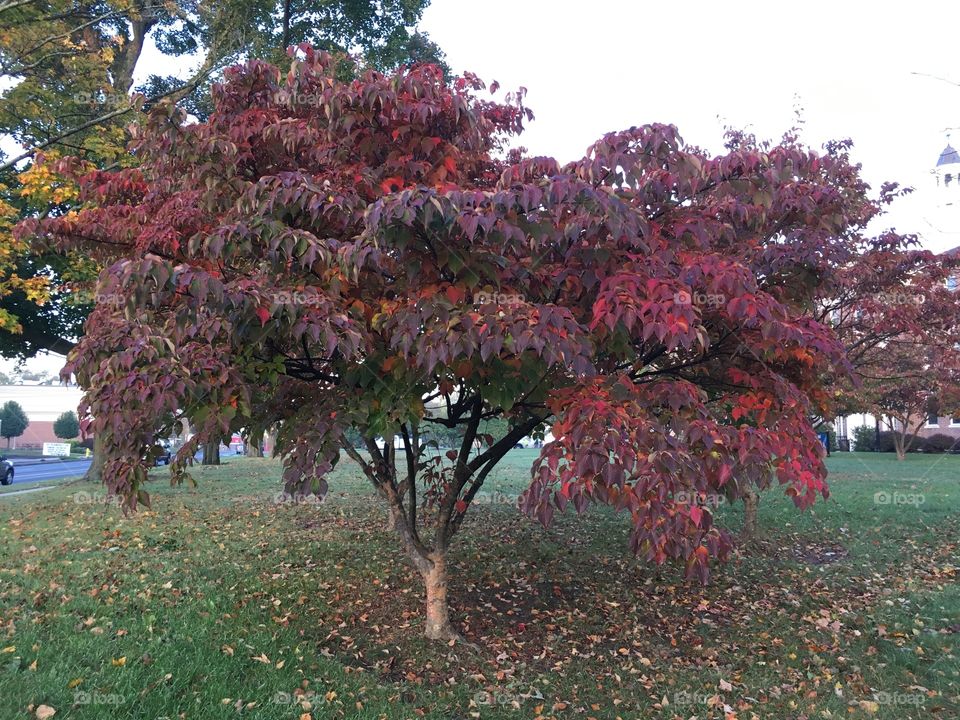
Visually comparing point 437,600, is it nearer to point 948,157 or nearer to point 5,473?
point 948,157

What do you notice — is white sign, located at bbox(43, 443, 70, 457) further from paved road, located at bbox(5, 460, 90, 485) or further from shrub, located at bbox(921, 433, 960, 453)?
shrub, located at bbox(921, 433, 960, 453)

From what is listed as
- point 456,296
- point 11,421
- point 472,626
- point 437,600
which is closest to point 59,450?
point 11,421

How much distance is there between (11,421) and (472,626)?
60.7 m

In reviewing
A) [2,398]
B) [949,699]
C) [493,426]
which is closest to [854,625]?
[949,699]

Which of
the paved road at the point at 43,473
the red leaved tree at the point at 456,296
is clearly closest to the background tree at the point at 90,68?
the red leaved tree at the point at 456,296

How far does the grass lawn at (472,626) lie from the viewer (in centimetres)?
424

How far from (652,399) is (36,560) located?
668 centimetres

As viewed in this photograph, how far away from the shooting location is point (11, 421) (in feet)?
174

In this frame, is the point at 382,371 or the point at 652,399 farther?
the point at 382,371

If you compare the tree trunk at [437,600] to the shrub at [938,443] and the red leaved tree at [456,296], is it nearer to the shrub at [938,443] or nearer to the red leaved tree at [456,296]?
the red leaved tree at [456,296]

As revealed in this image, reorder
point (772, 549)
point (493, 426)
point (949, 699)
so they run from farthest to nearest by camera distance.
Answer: point (493, 426)
point (772, 549)
point (949, 699)

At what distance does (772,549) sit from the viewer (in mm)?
8469

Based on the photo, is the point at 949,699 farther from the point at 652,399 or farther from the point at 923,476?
the point at 923,476

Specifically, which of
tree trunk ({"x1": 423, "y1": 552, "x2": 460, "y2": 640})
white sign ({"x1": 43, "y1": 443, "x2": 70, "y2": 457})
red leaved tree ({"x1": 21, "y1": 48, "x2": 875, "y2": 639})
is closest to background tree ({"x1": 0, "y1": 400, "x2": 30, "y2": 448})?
white sign ({"x1": 43, "y1": 443, "x2": 70, "y2": 457})
